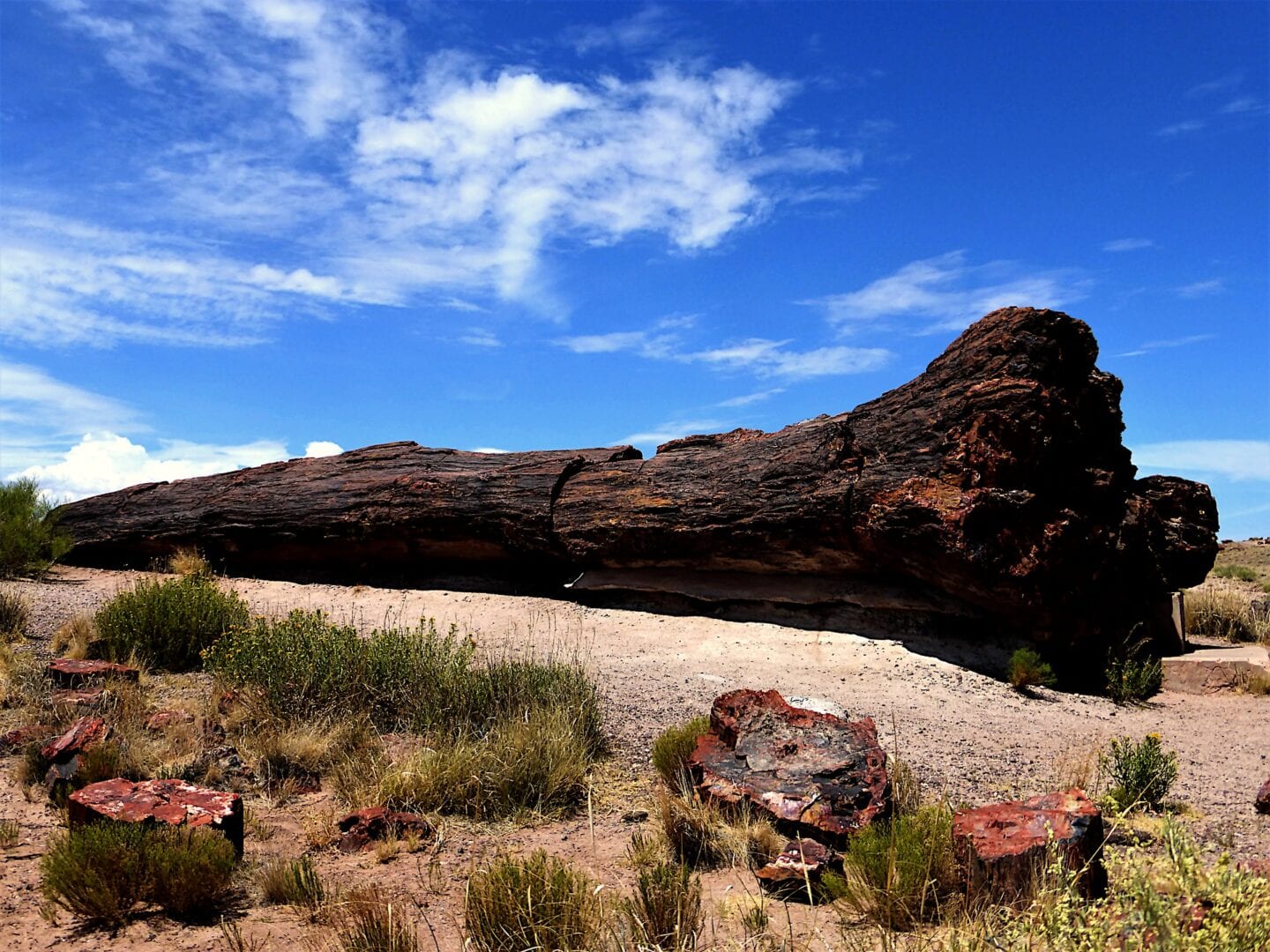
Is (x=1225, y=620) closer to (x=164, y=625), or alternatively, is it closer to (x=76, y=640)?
(x=164, y=625)

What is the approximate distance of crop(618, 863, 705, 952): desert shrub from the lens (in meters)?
4.27

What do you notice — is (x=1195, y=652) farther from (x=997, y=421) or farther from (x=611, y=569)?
(x=611, y=569)

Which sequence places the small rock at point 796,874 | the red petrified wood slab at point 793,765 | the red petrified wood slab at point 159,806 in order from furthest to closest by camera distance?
the red petrified wood slab at point 793,765, the red petrified wood slab at point 159,806, the small rock at point 796,874

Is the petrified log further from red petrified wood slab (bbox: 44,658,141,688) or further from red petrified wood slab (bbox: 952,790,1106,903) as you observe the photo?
red petrified wood slab (bbox: 44,658,141,688)

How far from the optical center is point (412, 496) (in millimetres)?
15516

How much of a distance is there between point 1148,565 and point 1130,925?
10.7m

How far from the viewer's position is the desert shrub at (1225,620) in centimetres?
1555

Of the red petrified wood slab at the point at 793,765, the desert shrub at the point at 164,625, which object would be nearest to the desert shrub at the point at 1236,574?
the red petrified wood slab at the point at 793,765

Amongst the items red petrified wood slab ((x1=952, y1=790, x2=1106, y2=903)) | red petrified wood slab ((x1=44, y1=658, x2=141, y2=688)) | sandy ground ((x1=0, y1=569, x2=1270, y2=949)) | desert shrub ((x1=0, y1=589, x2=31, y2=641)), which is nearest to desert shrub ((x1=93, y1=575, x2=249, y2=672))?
red petrified wood slab ((x1=44, y1=658, x2=141, y2=688))

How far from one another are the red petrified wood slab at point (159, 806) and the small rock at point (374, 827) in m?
0.64

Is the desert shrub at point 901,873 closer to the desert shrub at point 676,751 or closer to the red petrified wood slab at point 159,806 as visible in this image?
the desert shrub at point 676,751

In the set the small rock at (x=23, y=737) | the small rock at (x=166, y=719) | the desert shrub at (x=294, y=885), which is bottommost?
the desert shrub at (x=294, y=885)

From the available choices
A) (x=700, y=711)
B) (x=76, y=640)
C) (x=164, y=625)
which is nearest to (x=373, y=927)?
(x=700, y=711)

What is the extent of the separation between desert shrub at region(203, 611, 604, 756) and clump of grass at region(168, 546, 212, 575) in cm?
780
